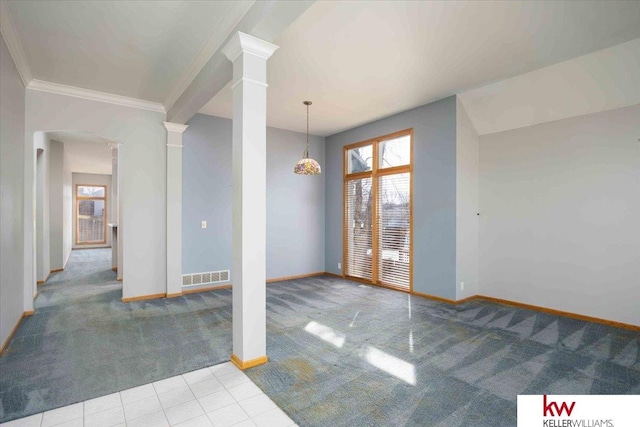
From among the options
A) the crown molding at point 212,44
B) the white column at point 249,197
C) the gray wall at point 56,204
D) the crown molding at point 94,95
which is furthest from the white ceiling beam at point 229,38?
the gray wall at point 56,204

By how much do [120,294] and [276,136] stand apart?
407cm

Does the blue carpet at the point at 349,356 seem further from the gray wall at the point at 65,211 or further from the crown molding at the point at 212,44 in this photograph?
the gray wall at the point at 65,211

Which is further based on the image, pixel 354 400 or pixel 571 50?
pixel 571 50

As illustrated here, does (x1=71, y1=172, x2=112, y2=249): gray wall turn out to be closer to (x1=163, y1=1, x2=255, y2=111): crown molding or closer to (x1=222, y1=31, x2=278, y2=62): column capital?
(x1=163, y1=1, x2=255, y2=111): crown molding

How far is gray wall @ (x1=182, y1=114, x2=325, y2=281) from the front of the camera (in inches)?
216

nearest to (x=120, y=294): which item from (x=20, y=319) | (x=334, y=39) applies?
(x=20, y=319)

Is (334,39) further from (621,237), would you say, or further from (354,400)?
(621,237)

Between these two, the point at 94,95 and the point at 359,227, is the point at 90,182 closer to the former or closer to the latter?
the point at 94,95

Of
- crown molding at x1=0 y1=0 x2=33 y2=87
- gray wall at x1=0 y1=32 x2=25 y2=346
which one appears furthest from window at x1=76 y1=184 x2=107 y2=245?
crown molding at x1=0 y1=0 x2=33 y2=87

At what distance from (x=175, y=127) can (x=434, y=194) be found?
14.4 feet

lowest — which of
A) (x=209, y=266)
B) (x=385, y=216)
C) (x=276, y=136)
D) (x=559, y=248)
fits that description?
(x=209, y=266)

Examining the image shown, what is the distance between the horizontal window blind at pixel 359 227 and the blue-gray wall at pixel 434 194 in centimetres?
110

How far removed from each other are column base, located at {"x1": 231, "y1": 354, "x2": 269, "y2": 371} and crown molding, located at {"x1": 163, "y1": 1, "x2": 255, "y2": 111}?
3008mm

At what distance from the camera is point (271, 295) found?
5.28 meters
